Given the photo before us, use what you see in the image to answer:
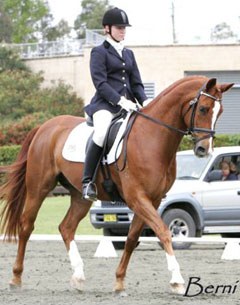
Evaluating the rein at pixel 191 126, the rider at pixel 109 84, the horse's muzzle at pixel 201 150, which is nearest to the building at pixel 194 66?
the rider at pixel 109 84

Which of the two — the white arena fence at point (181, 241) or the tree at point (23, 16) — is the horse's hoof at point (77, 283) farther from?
the tree at point (23, 16)

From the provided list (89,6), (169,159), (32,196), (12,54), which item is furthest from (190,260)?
(89,6)

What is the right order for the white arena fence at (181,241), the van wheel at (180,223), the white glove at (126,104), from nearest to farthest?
the white glove at (126,104)
the white arena fence at (181,241)
the van wheel at (180,223)

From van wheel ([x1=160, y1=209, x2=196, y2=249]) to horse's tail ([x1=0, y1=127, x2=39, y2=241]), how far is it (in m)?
5.70

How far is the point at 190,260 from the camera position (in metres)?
14.8

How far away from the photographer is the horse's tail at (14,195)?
11922mm

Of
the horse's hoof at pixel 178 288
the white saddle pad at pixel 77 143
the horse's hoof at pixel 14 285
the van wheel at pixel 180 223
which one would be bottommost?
the van wheel at pixel 180 223

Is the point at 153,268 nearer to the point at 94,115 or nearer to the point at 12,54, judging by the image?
the point at 94,115

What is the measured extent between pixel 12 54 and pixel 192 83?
53946 millimetres


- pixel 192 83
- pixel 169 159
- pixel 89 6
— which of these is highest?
pixel 192 83

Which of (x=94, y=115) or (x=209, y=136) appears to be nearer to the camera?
(x=209, y=136)

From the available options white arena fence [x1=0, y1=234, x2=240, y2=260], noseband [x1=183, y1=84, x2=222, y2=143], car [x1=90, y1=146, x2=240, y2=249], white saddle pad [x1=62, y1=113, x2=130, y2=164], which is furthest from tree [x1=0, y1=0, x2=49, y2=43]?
noseband [x1=183, y1=84, x2=222, y2=143]

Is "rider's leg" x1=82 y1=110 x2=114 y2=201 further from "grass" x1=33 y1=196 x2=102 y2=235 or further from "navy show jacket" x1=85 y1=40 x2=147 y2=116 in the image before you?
"grass" x1=33 y1=196 x2=102 y2=235

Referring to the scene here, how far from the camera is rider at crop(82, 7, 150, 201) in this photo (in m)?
10.7
